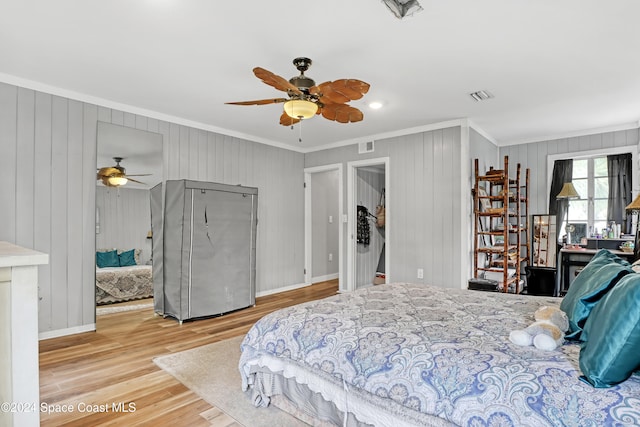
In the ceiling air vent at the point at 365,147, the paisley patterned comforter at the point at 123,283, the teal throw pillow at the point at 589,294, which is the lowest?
the paisley patterned comforter at the point at 123,283

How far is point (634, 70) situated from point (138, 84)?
4471mm

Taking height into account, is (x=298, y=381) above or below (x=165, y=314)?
above

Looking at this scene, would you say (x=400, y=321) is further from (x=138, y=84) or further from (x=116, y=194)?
(x=116, y=194)

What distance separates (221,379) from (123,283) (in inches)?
88.4

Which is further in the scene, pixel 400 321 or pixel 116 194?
pixel 116 194

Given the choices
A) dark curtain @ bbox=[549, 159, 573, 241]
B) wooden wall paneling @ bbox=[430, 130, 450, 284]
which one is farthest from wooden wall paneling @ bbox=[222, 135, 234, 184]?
dark curtain @ bbox=[549, 159, 573, 241]

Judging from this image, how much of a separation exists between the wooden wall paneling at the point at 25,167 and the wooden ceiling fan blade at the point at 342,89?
286 centimetres

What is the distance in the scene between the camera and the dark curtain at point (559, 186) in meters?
5.26

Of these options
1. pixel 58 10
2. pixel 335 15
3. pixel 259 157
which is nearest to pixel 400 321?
pixel 335 15

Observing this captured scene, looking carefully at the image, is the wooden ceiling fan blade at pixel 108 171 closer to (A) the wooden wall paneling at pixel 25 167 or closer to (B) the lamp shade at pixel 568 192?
(A) the wooden wall paneling at pixel 25 167

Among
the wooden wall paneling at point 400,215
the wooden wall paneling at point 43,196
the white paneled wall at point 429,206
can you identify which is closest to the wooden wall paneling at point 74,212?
the wooden wall paneling at point 43,196

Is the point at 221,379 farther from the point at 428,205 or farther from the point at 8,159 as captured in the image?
the point at 428,205

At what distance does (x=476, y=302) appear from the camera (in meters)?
2.35

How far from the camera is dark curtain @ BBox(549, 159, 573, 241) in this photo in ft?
17.3
